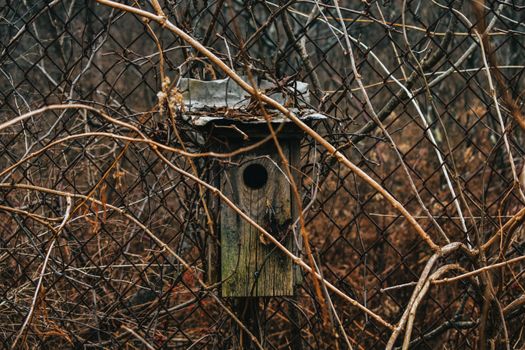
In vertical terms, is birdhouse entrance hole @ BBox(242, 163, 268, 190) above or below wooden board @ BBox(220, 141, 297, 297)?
above

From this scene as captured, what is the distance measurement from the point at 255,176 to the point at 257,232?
0.23 meters

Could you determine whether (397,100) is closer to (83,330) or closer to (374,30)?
(83,330)

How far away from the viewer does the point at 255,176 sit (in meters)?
2.52

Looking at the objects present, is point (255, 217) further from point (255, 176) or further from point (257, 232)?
point (255, 176)

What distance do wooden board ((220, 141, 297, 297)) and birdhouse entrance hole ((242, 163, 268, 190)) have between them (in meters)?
0.04

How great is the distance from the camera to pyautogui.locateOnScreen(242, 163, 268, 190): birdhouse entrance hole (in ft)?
7.99

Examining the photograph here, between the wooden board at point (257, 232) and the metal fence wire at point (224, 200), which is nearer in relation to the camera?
the metal fence wire at point (224, 200)

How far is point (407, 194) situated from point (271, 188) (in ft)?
12.0

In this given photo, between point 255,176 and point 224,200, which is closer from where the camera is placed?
point 224,200

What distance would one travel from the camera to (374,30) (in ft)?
30.1

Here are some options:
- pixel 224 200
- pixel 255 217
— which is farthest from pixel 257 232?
pixel 224 200

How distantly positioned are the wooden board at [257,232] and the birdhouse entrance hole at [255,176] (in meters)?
0.04

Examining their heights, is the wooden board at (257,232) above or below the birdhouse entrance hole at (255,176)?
below

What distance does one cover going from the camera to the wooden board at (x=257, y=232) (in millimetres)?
2387
